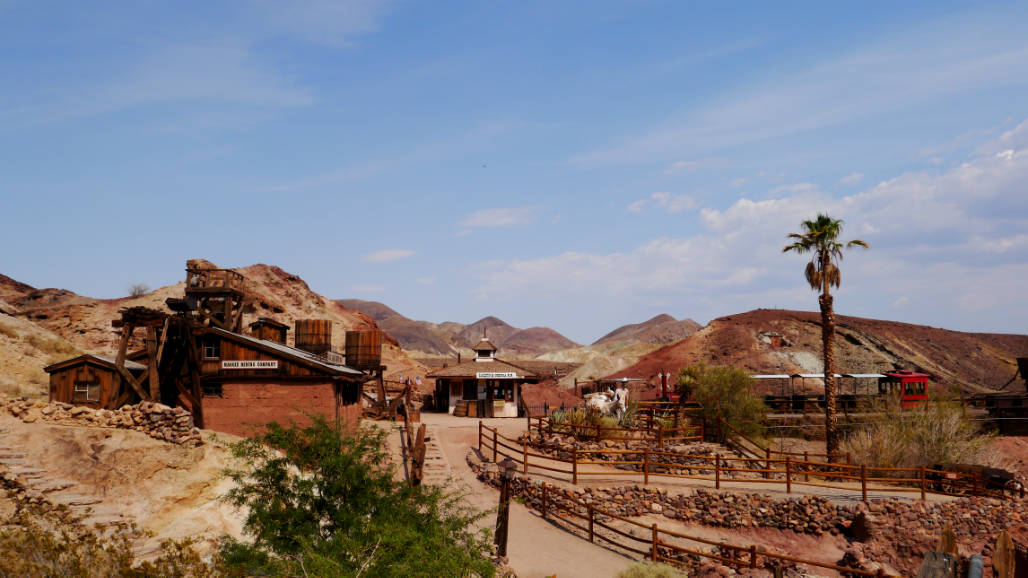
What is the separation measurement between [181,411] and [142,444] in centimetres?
170

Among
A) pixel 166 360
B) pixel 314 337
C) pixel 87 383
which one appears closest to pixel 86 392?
pixel 87 383

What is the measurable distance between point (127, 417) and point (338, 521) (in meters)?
12.8

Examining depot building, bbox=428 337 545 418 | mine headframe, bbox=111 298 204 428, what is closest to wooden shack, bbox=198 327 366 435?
mine headframe, bbox=111 298 204 428

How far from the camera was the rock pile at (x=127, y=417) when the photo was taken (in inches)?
810

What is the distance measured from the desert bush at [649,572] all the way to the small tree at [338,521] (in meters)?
4.36

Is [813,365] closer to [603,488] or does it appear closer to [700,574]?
[603,488]

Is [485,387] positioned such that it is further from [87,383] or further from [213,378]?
[87,383]

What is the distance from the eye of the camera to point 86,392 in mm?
25969

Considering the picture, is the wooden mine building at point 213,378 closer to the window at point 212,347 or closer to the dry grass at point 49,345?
the window at point 212,347

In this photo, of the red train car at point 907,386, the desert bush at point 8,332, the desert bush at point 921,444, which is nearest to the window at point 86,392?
the desert bush at point 8,332

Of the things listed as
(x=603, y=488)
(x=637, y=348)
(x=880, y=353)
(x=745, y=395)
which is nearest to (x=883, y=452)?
(x=745, y=395)

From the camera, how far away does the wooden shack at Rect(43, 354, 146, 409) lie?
84.6 ft

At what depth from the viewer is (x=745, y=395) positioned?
35.8 meters

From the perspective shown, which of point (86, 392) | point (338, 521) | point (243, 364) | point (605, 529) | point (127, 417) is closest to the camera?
point (338, 521)
